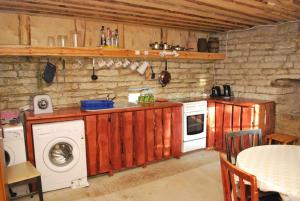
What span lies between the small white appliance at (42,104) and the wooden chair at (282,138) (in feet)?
10.9

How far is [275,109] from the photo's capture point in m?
4.01

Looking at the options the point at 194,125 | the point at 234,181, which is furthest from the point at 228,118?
the point at 234,181

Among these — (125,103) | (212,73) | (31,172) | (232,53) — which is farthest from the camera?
(212,73)

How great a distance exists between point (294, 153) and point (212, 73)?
311cm

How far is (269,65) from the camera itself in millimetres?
4059

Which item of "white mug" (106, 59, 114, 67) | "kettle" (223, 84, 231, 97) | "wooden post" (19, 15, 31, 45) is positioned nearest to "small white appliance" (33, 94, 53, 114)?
"wooden post" (19, 15, 31, 45)

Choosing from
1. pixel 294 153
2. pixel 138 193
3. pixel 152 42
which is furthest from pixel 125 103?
pixel 294 153

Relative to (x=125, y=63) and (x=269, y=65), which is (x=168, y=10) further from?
(x=269, y=65)

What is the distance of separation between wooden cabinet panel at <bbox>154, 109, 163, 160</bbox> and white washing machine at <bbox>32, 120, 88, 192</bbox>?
1138 mm

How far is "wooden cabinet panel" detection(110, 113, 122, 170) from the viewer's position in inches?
130

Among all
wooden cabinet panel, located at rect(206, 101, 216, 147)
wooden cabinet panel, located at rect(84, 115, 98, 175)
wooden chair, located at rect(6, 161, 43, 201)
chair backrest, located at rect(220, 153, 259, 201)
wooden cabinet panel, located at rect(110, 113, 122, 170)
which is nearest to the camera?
chair backrest, located at rect(220, 153, 259, 201)

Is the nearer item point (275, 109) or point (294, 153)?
point (294, 153)

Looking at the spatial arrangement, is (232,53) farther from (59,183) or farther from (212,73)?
(59,183)

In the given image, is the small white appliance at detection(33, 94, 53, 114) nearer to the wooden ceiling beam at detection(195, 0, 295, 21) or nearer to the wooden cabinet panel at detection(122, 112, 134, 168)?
the wooden cabinet panel at detection(122, 112, 134, 168)
